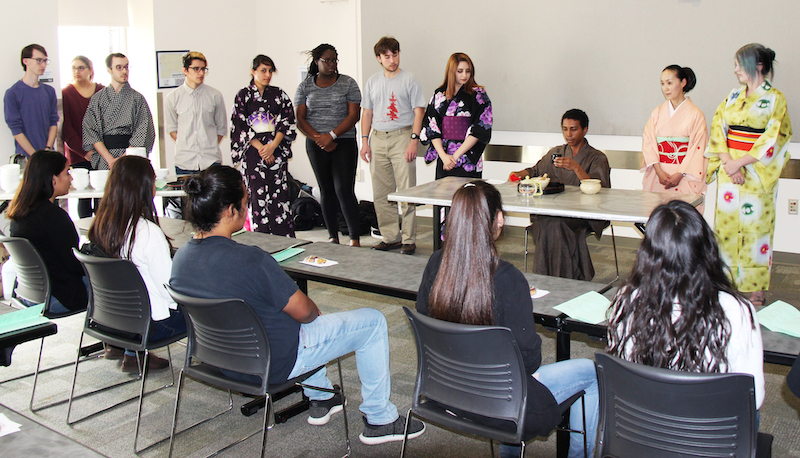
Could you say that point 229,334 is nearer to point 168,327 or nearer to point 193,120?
point 168,327

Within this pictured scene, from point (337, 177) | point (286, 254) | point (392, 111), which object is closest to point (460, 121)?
point (392, 111)

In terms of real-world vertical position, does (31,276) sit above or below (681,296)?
below

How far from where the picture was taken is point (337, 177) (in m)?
5.22

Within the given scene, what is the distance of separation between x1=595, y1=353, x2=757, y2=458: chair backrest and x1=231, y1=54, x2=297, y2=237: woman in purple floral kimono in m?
3.73

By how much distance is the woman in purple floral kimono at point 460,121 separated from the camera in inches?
188

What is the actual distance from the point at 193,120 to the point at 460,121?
1931mm

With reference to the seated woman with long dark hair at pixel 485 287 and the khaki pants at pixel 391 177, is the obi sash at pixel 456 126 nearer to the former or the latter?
the khaki pants at pixel 391 177

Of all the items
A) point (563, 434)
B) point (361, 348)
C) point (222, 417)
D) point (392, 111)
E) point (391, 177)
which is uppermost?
point (392, 111)

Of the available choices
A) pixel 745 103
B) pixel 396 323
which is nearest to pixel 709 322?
pixel 396 323

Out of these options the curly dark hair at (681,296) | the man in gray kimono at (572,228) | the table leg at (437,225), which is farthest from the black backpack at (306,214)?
the curly dark hair at (681,296)

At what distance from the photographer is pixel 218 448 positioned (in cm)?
251

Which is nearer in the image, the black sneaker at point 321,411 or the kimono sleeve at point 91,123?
the black sneaker at point 321,411

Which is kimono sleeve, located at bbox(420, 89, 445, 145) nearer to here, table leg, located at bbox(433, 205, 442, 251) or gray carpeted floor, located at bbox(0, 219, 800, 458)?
table leg, located at bbox(433, 205, 442, 251)

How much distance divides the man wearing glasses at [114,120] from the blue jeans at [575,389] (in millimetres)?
3766
